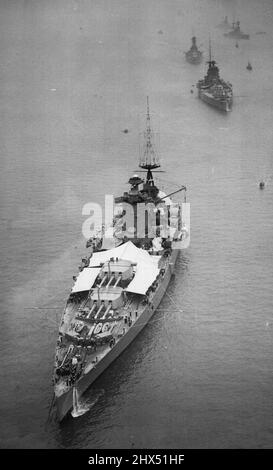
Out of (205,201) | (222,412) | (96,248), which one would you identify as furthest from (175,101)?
(222,412)

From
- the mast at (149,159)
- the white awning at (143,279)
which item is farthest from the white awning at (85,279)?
the mast at (149,159)

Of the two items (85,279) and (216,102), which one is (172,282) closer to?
(85,279)

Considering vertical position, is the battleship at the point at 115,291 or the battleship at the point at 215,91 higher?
the battleship at the point at 215,91

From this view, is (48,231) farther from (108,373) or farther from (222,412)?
(222,412)

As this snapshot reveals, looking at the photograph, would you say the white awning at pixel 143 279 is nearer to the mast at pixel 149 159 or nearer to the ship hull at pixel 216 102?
the mast at pixel 149 159
